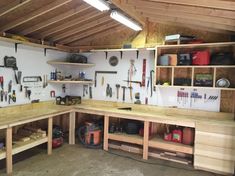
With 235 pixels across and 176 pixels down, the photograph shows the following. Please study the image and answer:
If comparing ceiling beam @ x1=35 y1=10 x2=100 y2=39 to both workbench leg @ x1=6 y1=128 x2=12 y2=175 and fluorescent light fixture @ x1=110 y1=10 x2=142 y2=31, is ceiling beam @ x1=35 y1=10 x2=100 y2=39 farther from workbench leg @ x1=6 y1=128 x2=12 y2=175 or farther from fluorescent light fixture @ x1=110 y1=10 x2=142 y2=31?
workbench leg @ x1=6 y1=128 x2=12 y2=175

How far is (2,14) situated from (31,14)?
1.30 feet

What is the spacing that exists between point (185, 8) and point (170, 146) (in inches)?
89.8

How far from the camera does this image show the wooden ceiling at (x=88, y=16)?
2.65 meters

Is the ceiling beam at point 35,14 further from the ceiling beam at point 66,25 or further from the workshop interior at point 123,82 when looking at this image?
the ceiling beam at point 66,25

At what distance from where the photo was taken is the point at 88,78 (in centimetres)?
496

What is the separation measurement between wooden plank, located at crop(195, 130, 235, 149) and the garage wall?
321 centimetres

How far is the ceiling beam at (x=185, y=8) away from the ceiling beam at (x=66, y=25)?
785 millimetres

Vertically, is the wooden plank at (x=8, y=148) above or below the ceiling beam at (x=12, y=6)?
below

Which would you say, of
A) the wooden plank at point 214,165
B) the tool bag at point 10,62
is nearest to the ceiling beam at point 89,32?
the tool bag at point 10,62

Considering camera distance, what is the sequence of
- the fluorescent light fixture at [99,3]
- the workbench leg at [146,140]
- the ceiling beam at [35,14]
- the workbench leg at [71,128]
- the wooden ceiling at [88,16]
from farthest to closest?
the workbench leg at [71,128], the workbench leg at [146,140], the ceiling beam at [35,14], the wooden ceiling at [88,16], the fluorescent light fixture at [99,3]

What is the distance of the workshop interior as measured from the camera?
3146mm

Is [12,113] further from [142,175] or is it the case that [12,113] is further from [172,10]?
[172,10]

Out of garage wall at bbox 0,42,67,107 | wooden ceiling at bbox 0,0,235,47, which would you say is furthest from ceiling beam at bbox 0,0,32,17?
garage wall at bbox 0,42,67,107

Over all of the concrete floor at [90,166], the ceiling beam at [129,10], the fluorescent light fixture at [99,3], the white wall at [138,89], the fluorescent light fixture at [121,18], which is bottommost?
the concrete floor at [90,166]
